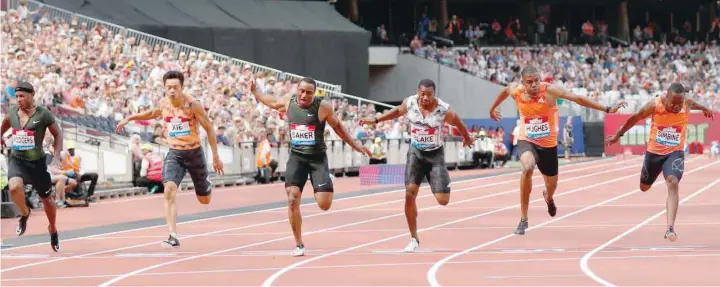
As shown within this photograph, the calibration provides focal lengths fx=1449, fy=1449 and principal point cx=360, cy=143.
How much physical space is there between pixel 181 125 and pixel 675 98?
5327 mm

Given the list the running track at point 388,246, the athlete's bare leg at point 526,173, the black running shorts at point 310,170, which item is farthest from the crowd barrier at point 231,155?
the black running shorts at point 310,170

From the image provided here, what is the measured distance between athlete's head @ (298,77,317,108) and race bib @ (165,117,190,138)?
5.85ft

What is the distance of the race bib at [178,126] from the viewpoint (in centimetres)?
1578

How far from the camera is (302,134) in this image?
14.6 m

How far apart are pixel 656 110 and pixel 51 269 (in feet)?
21.7

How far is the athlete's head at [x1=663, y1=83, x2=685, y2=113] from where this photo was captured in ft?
50.4

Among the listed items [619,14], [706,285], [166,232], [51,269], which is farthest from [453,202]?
[619,14]

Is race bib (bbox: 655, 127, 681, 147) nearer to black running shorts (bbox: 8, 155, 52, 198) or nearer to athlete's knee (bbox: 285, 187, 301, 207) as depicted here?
athlete's knee (bbox: 285, 187, 301, 207)

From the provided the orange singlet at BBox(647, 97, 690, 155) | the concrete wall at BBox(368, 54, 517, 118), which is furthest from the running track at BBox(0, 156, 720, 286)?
the concrete wall at BBox(368, 54, 517, 118)

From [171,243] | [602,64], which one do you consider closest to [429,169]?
[171,243]

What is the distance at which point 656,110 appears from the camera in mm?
15695

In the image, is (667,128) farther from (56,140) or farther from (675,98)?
(56,140)

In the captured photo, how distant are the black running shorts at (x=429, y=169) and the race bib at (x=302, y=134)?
114 cm

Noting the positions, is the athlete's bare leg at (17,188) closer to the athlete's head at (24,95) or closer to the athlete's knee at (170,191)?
the athlete's head at (24,95)
